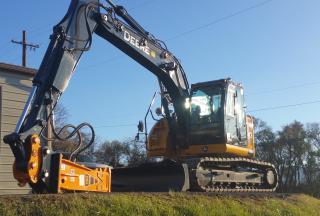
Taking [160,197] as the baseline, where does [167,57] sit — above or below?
above

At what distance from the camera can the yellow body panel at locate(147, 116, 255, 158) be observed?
13742 mm

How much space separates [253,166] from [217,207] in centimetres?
662

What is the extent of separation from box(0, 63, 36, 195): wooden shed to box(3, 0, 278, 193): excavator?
3162mm

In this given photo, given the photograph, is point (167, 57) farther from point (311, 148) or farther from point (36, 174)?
point (311, 148)

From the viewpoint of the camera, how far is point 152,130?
1459 cm

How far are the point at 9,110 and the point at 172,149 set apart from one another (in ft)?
16.6

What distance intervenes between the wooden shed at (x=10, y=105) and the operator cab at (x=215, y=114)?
5165 millimetres

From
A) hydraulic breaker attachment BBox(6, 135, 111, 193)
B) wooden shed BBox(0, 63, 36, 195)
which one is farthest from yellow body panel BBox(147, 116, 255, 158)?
hydraulic breaker attachment BBox(6, 135, 111, 193)

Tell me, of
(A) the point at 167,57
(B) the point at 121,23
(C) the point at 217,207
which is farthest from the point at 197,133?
(C) the point at 217,207

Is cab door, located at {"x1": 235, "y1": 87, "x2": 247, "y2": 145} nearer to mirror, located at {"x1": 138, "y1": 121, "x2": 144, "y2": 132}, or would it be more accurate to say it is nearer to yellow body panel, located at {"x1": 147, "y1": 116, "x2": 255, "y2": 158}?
yellow body panel, located at {"x1": 147, "y1": 116, "x2": 255, "y2": 158}

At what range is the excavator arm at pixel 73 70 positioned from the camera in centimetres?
872

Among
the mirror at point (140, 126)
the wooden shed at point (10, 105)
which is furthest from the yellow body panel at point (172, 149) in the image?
the wooden shed at point (10, 105)

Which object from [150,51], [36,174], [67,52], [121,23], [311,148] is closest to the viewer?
[36,174]

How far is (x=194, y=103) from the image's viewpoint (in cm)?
1431
